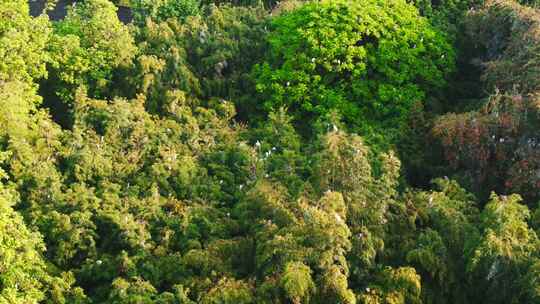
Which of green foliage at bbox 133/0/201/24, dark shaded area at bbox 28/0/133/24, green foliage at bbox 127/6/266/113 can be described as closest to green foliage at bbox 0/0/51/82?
green foliage at bbox 127/6/266/113

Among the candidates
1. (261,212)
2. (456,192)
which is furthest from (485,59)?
(261,212)

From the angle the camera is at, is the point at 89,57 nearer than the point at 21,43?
No

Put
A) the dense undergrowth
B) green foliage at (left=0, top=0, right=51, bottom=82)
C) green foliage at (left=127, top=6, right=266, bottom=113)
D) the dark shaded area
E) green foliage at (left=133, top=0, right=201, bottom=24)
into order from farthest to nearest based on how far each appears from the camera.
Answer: the dark shaded area, green foliage at (left=133, top=0, right=201, bottom=24), green foliage at (left=127, top=6, right=266, bottom=113), green foliage at (left=0, top=0, right=51, bottom=82), the dense undergrowth

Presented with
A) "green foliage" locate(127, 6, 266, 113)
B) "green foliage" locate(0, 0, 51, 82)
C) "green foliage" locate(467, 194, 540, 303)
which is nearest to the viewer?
"green foliage" locate(467, 194, 540, 303)

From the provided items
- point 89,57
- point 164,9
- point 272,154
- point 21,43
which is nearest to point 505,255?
point 272,154

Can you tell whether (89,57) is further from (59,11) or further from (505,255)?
(505,255)

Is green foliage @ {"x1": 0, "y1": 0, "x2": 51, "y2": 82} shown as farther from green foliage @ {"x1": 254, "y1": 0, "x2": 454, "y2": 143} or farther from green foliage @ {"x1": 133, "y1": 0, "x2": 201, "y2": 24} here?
green foliage @ {"x1": 254, "y1": 0, "x2": 454, "y2": 143}
